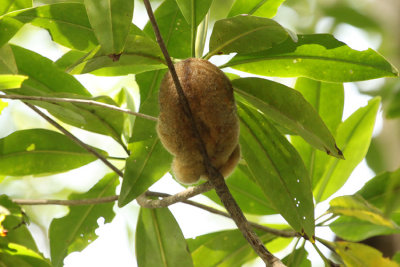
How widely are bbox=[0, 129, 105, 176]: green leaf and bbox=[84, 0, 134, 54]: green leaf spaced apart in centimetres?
64

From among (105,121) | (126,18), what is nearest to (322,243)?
(105,121)

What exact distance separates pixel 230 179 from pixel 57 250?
624 mm

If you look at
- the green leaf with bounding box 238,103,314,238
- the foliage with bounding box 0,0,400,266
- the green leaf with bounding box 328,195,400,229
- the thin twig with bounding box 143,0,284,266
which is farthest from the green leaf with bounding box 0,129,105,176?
the green leaf with bounding box 328,195,400,229

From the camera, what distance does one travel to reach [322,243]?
150 centimetres

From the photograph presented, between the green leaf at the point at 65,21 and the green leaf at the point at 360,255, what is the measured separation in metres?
0.92

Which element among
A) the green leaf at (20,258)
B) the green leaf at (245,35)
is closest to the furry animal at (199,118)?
the green leaf at (245,35)

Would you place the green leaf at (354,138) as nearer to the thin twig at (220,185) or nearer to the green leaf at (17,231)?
the thin twig at (220,185)

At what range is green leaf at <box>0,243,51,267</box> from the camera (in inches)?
50.9

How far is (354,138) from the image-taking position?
169 centimetres

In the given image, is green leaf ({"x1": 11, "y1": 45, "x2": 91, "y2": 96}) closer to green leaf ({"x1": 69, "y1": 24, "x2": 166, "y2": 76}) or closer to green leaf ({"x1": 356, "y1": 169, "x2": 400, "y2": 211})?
green leaf ({"x1": 69, "y1": 24, "x2": 166, "y2": 76})

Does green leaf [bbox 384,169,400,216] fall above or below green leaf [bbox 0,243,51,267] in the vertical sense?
below

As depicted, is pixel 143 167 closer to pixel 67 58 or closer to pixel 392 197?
pixel 67 58

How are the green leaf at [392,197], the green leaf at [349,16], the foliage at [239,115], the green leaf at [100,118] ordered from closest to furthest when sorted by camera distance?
the green leaf at [392,197], the green leaf at [349,16], the foliage at [239,115], the green leaf at [100,118]

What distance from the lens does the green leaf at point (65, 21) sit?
1281mm
